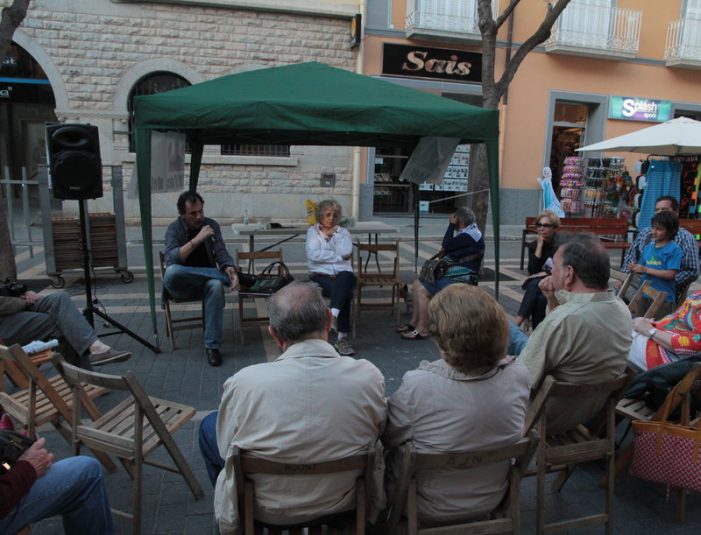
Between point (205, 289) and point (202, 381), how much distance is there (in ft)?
2.74

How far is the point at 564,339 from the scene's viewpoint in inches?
92.7

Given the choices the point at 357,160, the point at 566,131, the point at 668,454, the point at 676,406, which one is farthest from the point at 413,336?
the point at 566,131

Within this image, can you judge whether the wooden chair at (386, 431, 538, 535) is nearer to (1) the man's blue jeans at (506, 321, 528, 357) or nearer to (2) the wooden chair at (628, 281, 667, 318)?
(1) the man's blue jeans at (506, 321, 528, 357)

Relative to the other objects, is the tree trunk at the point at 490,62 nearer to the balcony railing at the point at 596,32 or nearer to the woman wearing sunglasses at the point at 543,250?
the woman wearing sunglasses at the point at 543,250

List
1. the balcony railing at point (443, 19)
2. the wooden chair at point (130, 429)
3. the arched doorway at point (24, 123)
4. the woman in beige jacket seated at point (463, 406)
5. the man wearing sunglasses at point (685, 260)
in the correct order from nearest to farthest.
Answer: the woman in beige jacket seated at point (463, 406)
the wooden chair at point (130, 429)
the man wearing sunglasses at point (685, 260)
the balcony railing at point (443, 19)
the arched doorway at point (24, 123)

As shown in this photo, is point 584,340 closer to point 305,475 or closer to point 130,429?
point 305,475

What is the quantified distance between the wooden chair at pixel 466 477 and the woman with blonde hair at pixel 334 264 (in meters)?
2.77

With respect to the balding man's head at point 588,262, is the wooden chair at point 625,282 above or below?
below

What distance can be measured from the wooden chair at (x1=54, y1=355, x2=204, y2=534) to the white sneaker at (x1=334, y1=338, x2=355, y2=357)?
81.8 inches

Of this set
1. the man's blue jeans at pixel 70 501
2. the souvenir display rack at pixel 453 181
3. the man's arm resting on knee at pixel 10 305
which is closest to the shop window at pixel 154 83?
the souvenir display rack at pixel 453 181

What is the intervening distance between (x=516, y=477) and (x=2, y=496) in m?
1.63

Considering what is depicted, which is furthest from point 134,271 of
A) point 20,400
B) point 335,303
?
point 20,400

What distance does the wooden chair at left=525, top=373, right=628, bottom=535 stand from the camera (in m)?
2.25

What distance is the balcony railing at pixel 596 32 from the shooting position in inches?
522
